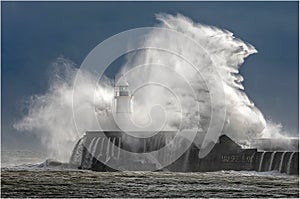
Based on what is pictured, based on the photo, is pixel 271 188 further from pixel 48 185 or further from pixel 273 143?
pixel 273 143

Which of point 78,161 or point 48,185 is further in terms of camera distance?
point 78,161

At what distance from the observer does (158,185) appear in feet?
111

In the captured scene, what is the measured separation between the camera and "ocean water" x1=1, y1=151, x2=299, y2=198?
2991 centimetres

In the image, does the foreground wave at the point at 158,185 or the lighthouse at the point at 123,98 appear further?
the lighthouse at the point at 123,98

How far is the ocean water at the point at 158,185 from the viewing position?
98.1 feet

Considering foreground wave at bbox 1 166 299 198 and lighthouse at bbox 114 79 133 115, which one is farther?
lighthouse at bbox 114 79 133 115

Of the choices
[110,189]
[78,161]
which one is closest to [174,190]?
[110,189]

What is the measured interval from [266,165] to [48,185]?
12.8 meters

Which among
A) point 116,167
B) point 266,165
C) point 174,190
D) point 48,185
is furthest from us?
point 116,167

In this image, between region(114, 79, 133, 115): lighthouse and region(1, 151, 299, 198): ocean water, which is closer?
region(1, 151, 299, 198): ocean water

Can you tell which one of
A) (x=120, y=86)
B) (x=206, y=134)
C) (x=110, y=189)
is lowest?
(x=110, y=189)

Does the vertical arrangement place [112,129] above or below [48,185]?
above

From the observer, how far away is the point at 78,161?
51.9m

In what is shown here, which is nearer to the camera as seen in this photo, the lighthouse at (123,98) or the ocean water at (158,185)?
the ocean water at (158,185)
